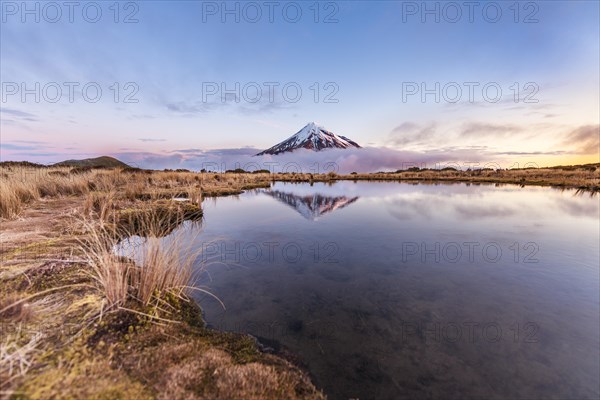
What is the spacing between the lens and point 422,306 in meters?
4.72

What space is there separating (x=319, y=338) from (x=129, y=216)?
9171 mm

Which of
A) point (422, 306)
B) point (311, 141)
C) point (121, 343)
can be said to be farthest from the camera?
point (311, 141)

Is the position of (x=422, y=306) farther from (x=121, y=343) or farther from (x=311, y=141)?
(x=311, y=141)

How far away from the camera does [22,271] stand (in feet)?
14.4

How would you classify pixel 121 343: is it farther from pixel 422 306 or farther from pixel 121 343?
pixel 422 306

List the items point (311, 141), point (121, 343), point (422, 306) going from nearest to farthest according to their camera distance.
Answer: point (121, 343) < point (422, 306) < point (311, 141)

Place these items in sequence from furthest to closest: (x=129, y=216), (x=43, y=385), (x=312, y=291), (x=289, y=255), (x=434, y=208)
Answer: (x=434, y=208) → (x=129, y=216) → (x=289, y=255) → (x=312, y=291) → (x=43, y=385)

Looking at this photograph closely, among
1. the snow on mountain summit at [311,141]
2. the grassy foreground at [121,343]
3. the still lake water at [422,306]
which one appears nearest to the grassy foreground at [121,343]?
the grassy foreground at [121,343]

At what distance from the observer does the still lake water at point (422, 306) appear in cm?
314

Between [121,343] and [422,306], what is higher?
[121,343]

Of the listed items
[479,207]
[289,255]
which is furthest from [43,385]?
[479,207]

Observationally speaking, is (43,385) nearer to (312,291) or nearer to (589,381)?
(312,291)

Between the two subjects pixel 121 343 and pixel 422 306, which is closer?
pixel 121 343

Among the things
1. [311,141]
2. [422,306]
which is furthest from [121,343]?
[311,141]
